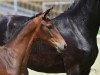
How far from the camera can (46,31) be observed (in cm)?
549

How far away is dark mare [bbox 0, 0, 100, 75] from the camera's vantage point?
658 cm

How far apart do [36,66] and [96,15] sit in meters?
1.35

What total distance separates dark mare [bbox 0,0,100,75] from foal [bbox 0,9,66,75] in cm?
110

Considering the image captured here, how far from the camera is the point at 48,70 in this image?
22.9 feet

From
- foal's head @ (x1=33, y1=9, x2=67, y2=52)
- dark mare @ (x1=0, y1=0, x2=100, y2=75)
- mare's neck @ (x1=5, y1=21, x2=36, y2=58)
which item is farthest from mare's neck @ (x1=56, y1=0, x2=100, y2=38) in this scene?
mare's neck @ (x1=5, y1=21, x2=36, y2=58)

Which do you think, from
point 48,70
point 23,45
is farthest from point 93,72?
point 23,45

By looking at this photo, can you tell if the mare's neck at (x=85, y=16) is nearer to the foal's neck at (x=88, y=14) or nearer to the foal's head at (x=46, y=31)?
the foal's neck at (x=88, y=14)

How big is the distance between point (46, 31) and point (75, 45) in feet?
4.19

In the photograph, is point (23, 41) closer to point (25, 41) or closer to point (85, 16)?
point (25, 41)

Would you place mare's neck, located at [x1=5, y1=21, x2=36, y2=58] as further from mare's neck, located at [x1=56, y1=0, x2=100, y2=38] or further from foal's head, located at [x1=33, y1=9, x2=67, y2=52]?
mare's neck, located at [x1=56, y1=0, x2=100, y2=38]

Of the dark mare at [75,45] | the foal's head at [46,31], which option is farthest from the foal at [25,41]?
the dark mare at [75,45]

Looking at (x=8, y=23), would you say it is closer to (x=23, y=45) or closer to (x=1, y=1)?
(x=23, y=45)

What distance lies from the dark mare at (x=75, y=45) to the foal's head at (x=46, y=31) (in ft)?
3.49

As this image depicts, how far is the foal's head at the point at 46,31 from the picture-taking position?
5.47m
